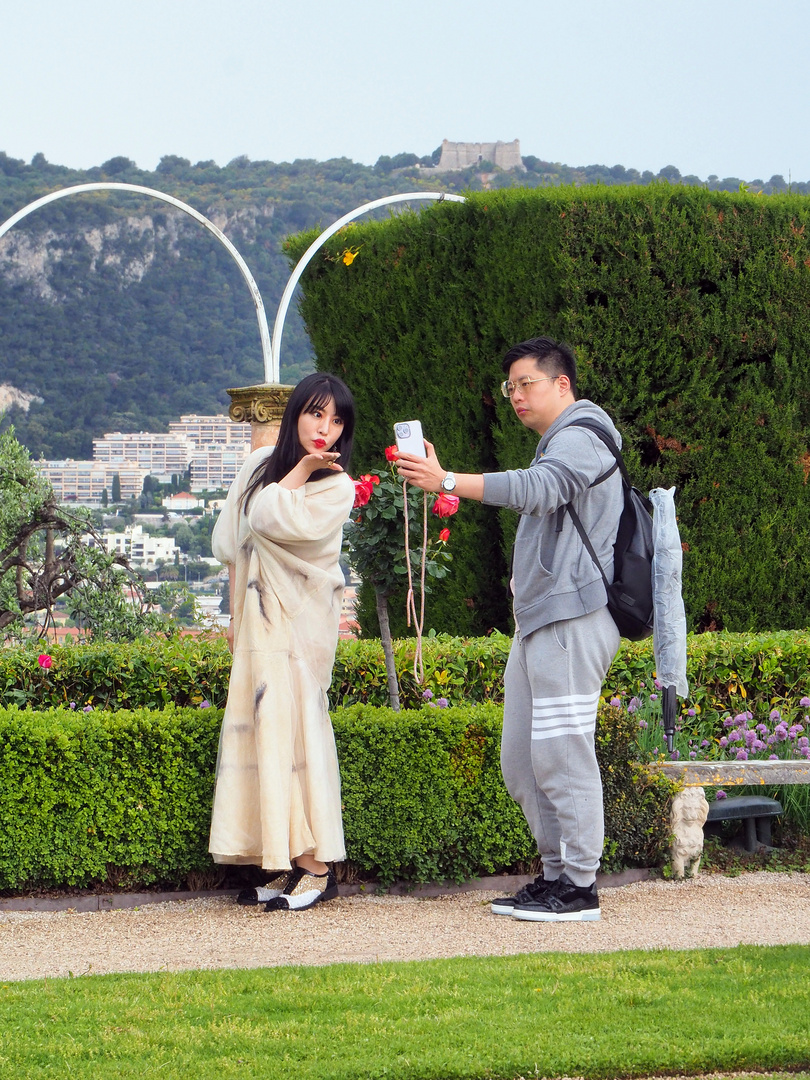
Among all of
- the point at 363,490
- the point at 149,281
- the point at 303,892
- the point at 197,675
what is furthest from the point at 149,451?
the point at 303,892

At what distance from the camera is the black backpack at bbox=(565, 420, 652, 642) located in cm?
376

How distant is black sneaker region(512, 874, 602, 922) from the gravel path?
3 cm

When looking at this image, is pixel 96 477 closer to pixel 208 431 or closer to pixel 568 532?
pixel 208 431

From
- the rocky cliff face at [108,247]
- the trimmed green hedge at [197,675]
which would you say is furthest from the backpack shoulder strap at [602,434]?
the rocky cliff face at [108,247]

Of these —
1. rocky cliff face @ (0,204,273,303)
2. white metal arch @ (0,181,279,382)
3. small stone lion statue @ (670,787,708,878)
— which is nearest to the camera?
small stone lion statue @ (670,787,708,878)

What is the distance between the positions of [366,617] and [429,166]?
1908cm

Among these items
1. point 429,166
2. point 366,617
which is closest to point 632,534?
point 366,617

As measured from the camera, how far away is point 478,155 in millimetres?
25703

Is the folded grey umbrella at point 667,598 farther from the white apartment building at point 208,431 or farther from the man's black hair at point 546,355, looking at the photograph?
the white apartment building at point 208,431

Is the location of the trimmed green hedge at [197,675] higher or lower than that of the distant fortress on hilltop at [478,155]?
lower

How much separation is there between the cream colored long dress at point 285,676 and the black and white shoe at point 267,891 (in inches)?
5.2

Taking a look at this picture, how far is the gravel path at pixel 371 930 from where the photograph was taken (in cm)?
354

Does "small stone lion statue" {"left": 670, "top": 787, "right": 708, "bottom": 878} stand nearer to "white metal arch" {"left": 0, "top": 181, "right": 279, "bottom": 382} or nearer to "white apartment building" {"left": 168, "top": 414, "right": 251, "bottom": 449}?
"white metal arch" {"left": 0, "top": 181, "right": 279, "bottom": 382}

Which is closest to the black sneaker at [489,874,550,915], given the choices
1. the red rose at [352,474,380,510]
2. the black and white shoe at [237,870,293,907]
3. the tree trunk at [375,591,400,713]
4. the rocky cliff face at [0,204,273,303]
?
the black and white shoe at [237,870,293,907]
